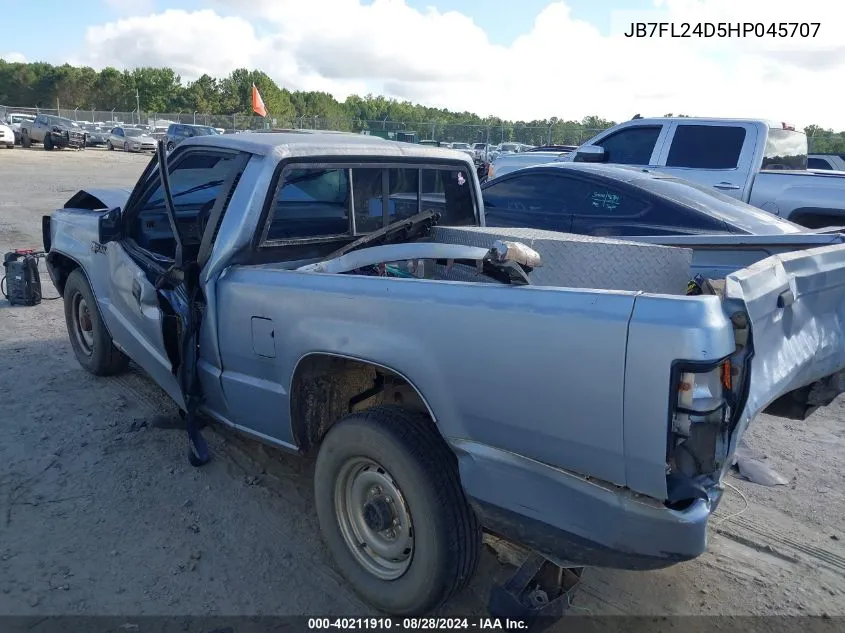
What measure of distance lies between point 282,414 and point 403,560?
87cm

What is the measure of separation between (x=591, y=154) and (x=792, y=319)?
6.71 m

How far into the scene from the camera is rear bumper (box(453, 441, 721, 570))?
6.77 ft

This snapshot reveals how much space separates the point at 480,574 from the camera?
3.07m

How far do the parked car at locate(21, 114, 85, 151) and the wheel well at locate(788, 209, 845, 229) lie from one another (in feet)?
113

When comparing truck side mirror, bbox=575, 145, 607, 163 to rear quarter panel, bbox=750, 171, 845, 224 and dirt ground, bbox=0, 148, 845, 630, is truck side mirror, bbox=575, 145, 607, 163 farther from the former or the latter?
dirt ground, bbox=0, 148, 845, 630

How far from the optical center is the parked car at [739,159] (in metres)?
7.64

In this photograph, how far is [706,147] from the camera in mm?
8305

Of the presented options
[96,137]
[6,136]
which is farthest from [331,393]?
[96,137]

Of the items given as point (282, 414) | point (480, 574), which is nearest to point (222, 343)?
point (282, 414)

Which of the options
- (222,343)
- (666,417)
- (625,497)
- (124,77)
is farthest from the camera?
(124,77)

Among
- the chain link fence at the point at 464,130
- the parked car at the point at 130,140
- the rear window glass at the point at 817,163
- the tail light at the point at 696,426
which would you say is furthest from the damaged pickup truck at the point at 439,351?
the parked car at the point at 130,140

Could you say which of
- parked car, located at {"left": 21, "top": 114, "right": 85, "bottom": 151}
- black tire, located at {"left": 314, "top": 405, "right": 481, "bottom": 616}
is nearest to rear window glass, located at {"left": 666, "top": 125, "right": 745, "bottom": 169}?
black tire, located at {"left": 314, "top": 405, "right": 481, "bottom": 616}

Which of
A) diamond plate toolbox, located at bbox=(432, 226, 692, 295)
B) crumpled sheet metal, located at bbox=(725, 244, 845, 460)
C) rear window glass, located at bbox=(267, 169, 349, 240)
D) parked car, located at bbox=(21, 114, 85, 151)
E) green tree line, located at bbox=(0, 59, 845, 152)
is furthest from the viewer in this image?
green tree line, located at bbox=(0, 59, 845, 152)

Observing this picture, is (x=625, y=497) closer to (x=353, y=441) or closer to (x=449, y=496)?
(x=449, y=496)
